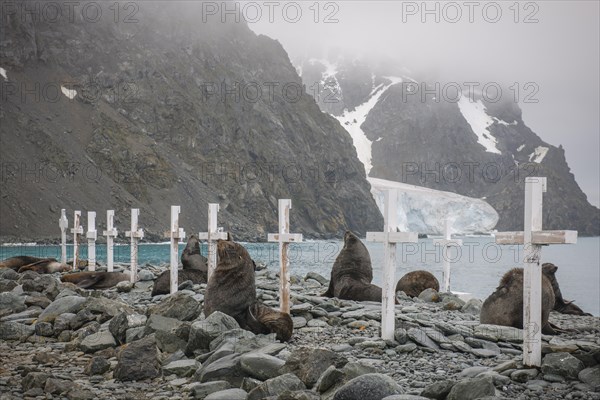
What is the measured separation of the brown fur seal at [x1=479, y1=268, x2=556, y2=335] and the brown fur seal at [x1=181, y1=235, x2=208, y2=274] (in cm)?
909

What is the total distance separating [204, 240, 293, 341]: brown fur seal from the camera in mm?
9703

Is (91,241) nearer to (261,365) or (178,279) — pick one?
(178,279)

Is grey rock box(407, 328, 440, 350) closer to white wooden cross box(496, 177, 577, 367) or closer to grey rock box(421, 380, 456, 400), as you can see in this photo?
white wooden cross box(496, 177, 577, 367)

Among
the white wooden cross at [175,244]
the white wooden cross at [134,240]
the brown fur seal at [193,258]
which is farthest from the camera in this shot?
the white wooden cross at [134,240]

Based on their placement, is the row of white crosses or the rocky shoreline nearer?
the rocky shoreline

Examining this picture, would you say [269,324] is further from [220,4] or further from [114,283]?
[220,4]

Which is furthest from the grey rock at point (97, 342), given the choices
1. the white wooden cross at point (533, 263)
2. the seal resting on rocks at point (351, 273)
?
the white wooden cross at point (533, 263)

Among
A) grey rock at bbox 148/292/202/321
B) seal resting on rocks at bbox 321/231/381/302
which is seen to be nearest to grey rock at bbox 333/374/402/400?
grey rock at bbox 148/292/202/321

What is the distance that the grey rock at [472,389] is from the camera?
5762 mm

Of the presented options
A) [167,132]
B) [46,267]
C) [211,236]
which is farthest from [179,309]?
[167,132]

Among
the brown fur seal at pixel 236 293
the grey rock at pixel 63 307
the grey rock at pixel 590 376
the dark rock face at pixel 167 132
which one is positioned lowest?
the grey rock at pixel 63 307

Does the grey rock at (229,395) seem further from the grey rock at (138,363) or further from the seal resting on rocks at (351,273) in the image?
the seal resting on rocks at (351,273)

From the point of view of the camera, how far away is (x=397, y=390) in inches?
231

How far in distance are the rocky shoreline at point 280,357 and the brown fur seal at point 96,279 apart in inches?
212
